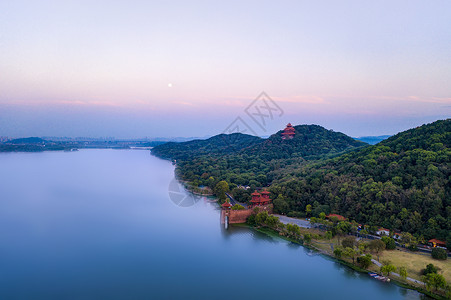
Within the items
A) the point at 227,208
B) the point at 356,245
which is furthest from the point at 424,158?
the point at 227,208

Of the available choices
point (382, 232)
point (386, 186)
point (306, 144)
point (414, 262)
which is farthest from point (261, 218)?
point (306, 144)

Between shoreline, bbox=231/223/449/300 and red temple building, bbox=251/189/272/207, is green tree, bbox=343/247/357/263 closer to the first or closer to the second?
shoreline, bbox=231/223/449/300

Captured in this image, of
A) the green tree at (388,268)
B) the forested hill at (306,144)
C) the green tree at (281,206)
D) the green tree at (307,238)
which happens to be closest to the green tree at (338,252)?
the green tree at (307,238)

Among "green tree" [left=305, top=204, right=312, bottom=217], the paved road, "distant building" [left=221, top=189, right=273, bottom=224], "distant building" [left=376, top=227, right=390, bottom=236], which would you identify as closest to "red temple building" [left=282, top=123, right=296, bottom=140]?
"distant building" [left=221, top=189, right=273, bottom=224]

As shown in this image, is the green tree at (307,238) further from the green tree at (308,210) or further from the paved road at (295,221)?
the green tree at (308,210)

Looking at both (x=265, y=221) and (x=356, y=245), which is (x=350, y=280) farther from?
(x=265, y=221)

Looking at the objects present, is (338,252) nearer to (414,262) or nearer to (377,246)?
(377,246)
